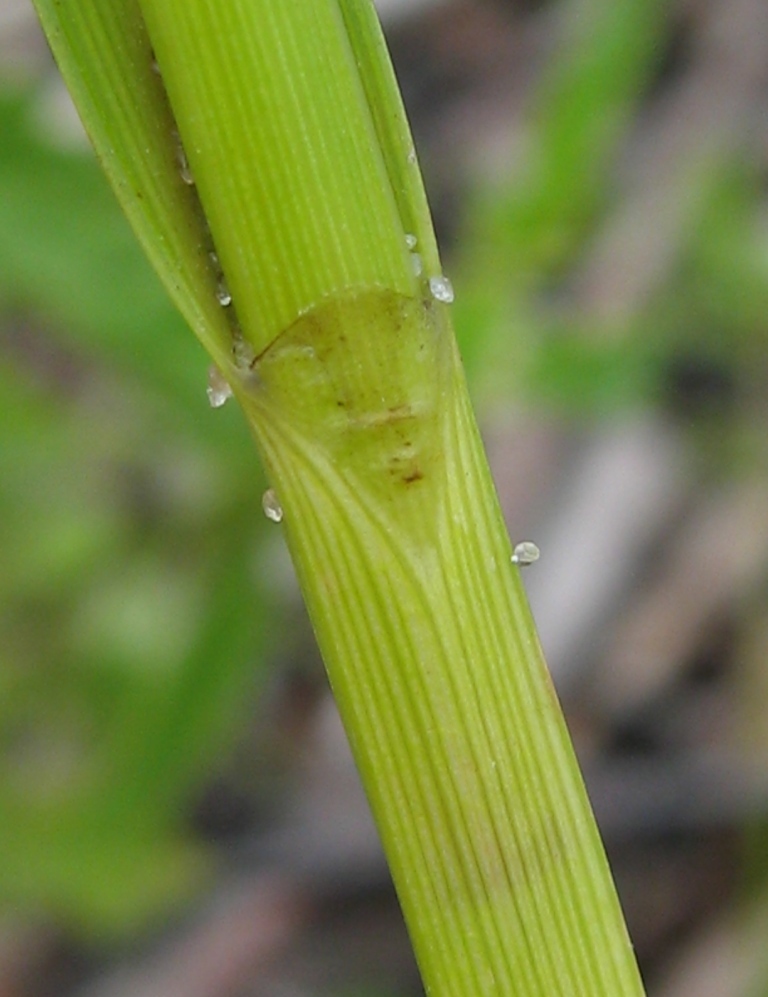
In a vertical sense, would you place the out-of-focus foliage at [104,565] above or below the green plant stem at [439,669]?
above

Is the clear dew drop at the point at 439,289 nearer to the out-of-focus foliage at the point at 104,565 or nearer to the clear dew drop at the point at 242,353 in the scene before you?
the clear dew drop at the point at 242,353

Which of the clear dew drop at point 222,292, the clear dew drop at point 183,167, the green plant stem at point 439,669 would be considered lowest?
the green plant stem at point 439,669

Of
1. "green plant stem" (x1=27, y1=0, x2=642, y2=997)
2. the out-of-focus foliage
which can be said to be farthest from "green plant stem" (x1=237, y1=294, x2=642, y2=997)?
the out-of-focus foliage

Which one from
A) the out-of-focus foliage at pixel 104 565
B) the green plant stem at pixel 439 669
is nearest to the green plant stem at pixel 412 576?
the green plant stem at pixel 439 669

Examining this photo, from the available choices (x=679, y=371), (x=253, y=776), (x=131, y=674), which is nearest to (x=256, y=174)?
(x=131, y=674)

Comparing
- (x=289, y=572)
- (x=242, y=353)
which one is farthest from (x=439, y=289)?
(x=289, y=572)

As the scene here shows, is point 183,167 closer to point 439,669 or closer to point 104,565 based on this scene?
point 439,669

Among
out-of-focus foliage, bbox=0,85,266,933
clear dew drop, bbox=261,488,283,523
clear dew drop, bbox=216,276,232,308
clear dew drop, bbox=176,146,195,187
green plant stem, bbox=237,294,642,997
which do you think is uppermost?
out-of-focus foliage, bbox=0,85,266,933

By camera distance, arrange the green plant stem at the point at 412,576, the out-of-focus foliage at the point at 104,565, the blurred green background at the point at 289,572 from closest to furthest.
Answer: the green plant stem at the point at 412,576, the out-of-focus foliage at the point at 104,565, the blurred green background at the point at 289,572

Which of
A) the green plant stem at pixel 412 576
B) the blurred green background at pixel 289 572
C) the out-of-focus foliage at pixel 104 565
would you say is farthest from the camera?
the blurred green background at pixel 289 572

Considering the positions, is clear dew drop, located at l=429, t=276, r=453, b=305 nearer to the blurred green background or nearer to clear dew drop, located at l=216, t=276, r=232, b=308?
clear dew drop, located at l=216, t=276, r=232, b=308
